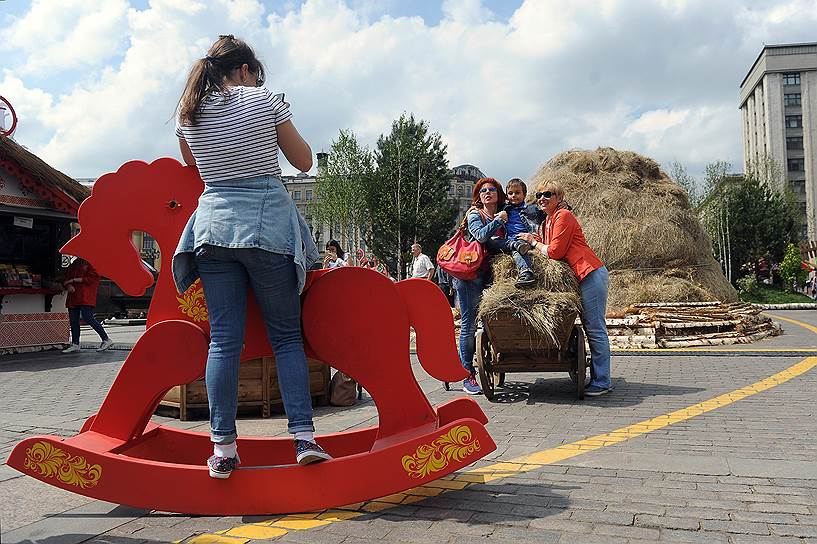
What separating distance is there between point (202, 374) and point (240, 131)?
1.26 metres

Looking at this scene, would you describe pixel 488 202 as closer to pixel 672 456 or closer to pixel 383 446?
pixel 672 456

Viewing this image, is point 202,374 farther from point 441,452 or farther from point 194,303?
point 441,452

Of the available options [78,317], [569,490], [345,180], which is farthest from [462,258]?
[345,180]

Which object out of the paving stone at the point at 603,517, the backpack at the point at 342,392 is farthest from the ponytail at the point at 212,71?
the backpack at the point at 342,392

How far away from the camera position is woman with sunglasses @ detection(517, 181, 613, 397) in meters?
6.21

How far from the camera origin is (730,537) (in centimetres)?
271

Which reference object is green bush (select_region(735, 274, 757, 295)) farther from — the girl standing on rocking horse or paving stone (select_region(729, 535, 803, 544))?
the girl standing on rocking horse

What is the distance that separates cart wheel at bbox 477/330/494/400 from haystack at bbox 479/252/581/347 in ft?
1.03

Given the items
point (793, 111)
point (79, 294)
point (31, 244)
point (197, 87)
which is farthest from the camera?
point (793, 111)

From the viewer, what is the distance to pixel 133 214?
12.1 feet

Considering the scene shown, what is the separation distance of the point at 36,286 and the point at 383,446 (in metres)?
10.5

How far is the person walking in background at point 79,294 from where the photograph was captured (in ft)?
37.8

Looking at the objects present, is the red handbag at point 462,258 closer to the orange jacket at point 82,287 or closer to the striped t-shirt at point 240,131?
the striped t-shirt at point 240,131

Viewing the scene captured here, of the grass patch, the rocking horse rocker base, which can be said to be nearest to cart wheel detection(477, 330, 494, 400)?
the rocking horse rocker base
